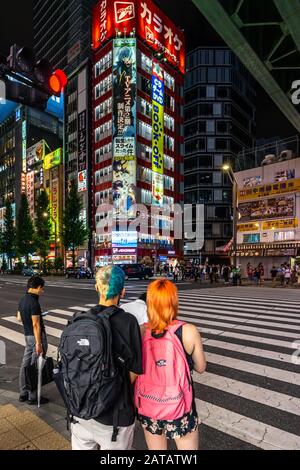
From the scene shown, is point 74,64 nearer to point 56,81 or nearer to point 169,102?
point 169,102

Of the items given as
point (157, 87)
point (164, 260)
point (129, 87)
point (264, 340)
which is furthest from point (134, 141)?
point (264, 340)

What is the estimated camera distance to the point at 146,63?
5378cm

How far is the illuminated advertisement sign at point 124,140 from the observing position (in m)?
50.1

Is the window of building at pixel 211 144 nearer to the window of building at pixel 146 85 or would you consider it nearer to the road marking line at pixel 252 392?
the window of building at pixel 146 85

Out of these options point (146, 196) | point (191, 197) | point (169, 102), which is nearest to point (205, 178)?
point (191, 197)

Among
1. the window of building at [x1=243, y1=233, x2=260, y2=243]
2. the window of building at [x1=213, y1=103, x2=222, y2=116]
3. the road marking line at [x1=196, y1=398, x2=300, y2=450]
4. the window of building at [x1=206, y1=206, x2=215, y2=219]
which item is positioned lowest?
the road marking line at [x1=196, y1=398, x2=300, y2=450]

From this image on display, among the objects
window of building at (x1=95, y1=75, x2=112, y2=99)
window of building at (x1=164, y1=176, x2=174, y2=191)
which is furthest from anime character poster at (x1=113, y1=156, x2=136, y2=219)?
window of building at (x1=95, y1=75, x2=112, y2=99)

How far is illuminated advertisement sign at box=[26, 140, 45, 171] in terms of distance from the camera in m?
82.2

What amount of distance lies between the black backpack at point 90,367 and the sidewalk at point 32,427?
1558mm

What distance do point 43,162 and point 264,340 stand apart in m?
81.4

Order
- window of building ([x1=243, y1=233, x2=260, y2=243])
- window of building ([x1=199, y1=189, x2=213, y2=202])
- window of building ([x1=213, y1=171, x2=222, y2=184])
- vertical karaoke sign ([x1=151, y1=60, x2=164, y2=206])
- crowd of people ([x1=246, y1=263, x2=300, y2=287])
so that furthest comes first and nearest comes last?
window of building ([x1=199, y1=189, x2=213, y2=202]) → window of building ([x1=213, y1=171, x2=222, y2=184]) → vertical karaoke sign ([x1=151, y1=60, x2=164, y2=206]) → window of building ([x1=243, y1=233, x2=260, y2=243]) → crowd of people ([x1=246, y1=263, x2=300, y2=287])

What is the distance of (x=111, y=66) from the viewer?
5288 centimetres

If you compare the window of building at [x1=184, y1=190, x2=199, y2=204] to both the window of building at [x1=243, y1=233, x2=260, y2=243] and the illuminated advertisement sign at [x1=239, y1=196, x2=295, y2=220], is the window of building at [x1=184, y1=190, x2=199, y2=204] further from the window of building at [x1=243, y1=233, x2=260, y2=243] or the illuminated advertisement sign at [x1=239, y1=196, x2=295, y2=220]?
the window of building at [x1=243, y1=233, x2=260, y2=243]

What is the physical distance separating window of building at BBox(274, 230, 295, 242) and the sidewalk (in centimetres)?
3001
